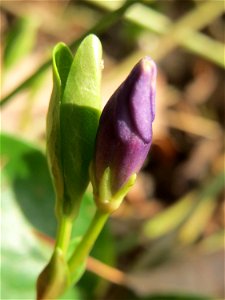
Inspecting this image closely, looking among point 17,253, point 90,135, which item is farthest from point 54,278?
point 17,253

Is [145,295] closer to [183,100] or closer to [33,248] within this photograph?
[33,248]

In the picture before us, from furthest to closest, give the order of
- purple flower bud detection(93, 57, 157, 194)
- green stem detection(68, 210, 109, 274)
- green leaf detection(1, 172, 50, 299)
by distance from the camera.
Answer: green leaf detection(1, 172, 50, 299)
green stem detection(68, 210, 109, 274)
purple flower bud detection(93, 57, 157, 194)

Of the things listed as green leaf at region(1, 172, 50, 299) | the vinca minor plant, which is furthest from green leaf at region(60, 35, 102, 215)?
green leaf at region(1, 172, 50, 299)

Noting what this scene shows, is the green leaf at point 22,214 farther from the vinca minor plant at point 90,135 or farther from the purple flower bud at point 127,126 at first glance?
the purple flower bud at point 127,126

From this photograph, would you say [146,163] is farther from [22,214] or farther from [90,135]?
[90,135]

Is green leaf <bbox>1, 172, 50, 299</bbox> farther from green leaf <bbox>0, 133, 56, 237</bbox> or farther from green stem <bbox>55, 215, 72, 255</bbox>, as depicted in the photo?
green stem <bbox>55, 215, 72, 255</bbox>

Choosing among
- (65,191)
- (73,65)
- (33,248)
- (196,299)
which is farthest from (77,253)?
(196,299)
